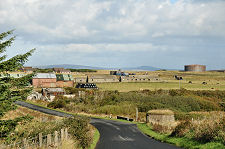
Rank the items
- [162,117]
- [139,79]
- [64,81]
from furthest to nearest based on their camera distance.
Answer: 1. [139,79]
2. [64,81]
3. [162,117]

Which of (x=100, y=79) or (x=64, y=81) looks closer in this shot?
(x=64, y=81)

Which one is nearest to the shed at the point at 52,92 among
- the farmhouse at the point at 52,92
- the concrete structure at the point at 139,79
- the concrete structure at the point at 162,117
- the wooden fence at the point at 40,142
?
the farmhouse at the point at 52,92

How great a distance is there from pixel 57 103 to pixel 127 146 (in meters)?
44.0

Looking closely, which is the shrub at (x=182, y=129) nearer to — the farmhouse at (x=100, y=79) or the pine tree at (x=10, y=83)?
the pine tree at (x=10, y=83)

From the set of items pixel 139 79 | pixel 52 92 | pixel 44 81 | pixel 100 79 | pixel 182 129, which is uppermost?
pixel 182 129

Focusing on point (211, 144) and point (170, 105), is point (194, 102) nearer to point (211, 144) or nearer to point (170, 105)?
point (170, 105)

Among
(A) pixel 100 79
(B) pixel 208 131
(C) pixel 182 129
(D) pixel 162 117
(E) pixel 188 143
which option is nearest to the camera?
(B) pixel 208 131

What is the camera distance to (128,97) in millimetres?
67812

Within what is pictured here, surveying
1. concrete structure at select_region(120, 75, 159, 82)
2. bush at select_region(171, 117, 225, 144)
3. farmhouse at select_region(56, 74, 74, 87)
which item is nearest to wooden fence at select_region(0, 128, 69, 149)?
bush at select_region(171, 117, 225, 144)

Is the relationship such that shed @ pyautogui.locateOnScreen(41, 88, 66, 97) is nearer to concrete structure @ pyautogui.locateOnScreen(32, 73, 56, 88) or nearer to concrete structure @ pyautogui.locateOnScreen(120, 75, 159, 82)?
concrete structure @ pyautogui.locateOnScreen(32, 73, 56, 88)

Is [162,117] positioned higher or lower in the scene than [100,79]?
lower

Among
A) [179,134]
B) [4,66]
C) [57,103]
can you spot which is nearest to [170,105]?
[57,103]

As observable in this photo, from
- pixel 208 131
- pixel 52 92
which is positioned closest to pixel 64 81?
pixel 52 92

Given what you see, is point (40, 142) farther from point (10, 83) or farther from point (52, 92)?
point (52, 92)
